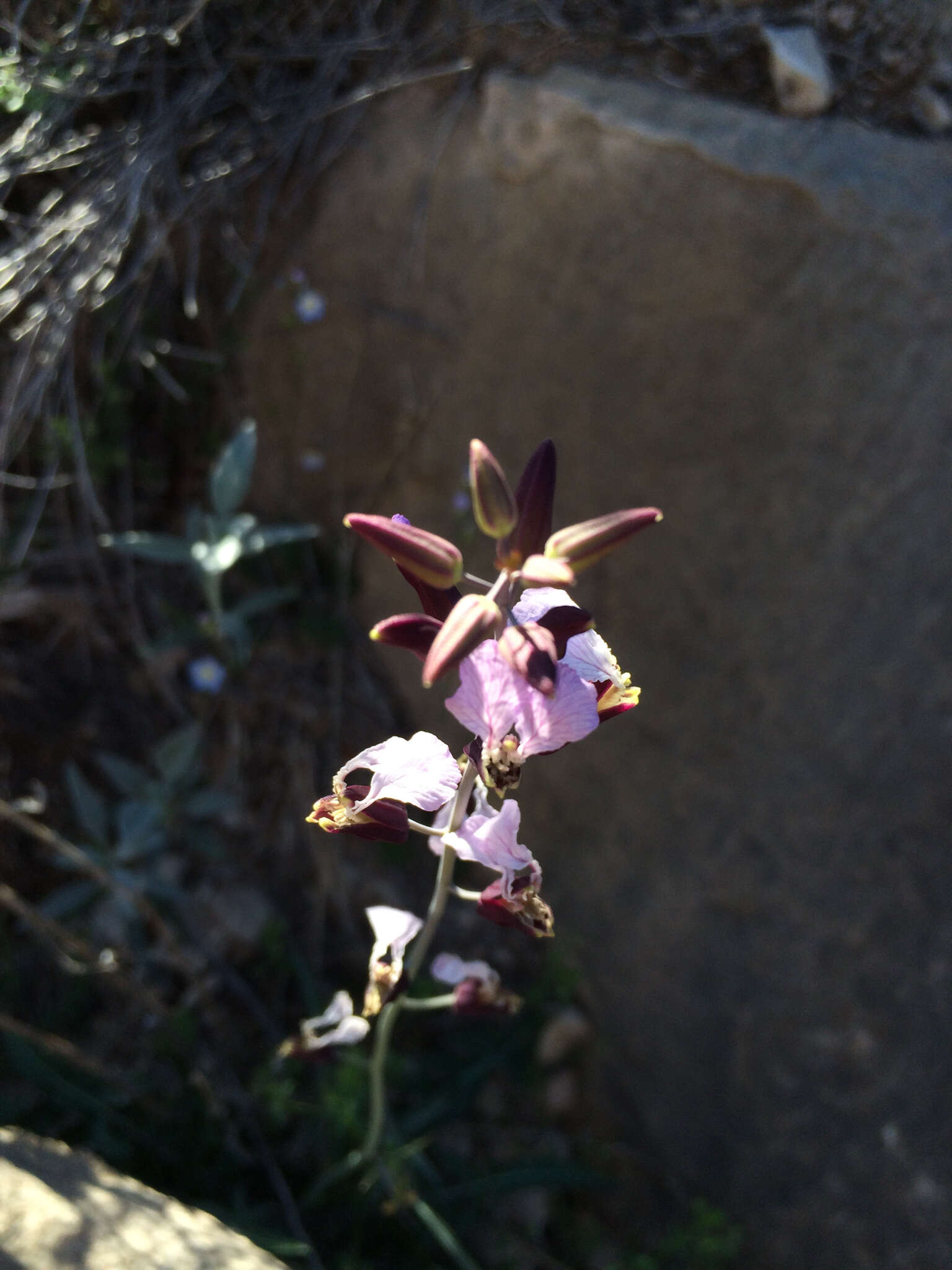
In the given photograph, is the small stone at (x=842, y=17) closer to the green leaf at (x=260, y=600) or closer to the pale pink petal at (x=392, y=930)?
the green leaf at (x=260, y=600)

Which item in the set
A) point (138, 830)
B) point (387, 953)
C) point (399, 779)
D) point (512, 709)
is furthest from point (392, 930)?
point (138, 830)

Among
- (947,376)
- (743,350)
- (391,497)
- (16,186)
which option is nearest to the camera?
(947,376)

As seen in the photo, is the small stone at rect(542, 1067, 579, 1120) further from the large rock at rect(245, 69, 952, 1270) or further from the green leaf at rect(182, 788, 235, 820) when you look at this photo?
the green leaf at rect(182, 788, 235, 820)

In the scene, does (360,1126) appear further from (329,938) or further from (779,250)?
(779,250)

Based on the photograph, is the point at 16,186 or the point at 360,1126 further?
the point at 16,186

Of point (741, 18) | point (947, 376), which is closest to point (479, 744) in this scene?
point (947, 376)

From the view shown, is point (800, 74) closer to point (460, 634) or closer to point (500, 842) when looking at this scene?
point (460, 634)

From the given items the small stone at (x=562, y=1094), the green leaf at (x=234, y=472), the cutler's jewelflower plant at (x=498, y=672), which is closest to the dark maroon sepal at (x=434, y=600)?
the cutler's jewelflower plant at (x=498, y=672)
